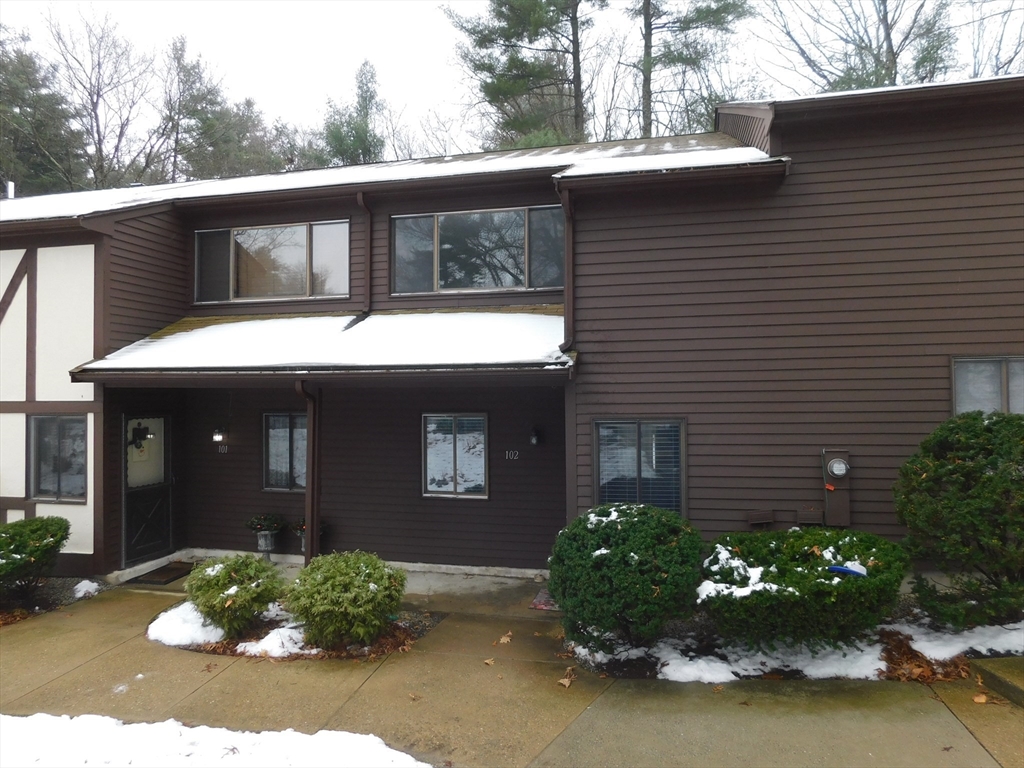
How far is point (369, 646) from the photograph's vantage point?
5.42 meters

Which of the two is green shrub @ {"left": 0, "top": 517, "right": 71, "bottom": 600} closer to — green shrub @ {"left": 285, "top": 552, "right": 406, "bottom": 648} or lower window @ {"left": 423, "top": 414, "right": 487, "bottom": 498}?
green shrub @ {"left": 285, "top": 552, "right": 406, "bottom": 648}

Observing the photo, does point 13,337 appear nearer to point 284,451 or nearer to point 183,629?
point 284,451

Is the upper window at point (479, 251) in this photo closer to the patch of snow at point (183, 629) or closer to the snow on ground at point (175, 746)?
the patch of snow at point (183, 629)

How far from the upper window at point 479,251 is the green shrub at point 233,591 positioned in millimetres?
4207

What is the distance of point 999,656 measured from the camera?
4730mm

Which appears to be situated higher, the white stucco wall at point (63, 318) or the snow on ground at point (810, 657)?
the white stucco wall at point (63, 318)

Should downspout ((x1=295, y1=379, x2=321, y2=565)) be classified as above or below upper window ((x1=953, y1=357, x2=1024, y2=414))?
below

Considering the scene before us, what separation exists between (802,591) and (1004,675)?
150 cm

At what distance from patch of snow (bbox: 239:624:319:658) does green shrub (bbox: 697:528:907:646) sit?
11.8ft

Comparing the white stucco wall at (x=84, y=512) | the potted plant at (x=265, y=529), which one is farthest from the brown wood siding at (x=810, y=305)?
the white stucco wall at (x=84, y=512)

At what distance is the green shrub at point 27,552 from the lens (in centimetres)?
648

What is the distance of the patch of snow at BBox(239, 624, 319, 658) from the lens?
543 centimetres

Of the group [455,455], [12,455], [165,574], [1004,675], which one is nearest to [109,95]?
[12,455]

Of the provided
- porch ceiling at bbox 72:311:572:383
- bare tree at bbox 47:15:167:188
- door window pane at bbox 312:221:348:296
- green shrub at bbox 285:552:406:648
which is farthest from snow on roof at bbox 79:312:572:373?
bare tree at bbox 47:15:167:188
